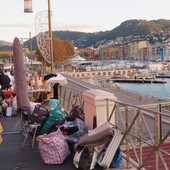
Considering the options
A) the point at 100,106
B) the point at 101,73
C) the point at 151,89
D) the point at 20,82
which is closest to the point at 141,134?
the point at 100,106

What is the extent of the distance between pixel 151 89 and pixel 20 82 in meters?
92.9

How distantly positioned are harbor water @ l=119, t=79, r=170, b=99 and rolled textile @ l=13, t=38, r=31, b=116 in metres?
76.6

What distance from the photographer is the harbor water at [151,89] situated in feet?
291

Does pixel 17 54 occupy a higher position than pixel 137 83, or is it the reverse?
pixel 17 54

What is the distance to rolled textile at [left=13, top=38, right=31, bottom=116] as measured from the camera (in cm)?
852

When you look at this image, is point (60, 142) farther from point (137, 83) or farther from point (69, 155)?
point (137, 83)

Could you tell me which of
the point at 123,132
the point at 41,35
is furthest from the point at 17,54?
the point at 41,35

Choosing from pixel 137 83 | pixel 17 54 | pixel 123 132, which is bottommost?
pixel 137 83

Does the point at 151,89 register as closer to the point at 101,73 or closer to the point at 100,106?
the point at 101,73

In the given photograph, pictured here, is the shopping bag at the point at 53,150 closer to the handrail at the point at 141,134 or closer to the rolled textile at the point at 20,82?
the handrail at the point at 141,134

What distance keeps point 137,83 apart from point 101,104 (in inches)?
4394

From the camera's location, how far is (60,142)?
6422 millimetres

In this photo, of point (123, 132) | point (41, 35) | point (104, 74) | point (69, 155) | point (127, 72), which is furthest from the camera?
point (127, 72)

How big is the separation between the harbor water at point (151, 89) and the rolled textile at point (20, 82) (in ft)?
251
